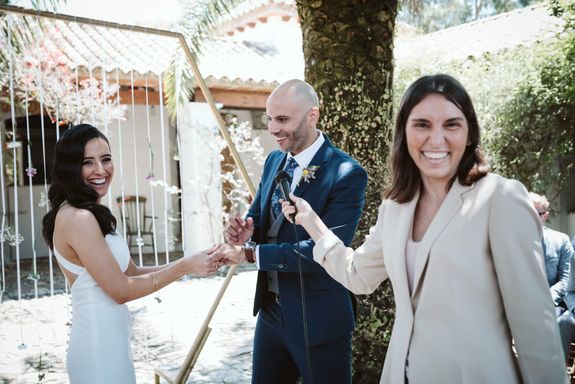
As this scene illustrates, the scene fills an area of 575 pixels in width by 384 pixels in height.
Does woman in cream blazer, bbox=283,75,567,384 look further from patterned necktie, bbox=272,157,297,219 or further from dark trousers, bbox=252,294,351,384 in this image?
patterned necktie, bbox=272,157,297,219

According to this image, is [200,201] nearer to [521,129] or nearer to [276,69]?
[276,69]

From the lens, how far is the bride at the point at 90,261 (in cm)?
266

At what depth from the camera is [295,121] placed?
299cm

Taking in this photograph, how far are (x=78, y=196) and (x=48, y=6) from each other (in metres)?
3.12

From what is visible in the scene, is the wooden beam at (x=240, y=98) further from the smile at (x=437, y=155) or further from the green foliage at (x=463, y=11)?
the green foliage at (x=463, y=11)

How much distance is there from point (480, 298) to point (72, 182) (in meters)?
1.96

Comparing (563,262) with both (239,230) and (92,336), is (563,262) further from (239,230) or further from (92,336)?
(92,336)

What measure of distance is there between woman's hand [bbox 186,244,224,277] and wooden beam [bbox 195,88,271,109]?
32.2 ft

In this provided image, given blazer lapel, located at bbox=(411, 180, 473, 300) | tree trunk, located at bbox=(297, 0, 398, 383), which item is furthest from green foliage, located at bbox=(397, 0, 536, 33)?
blazer lapel, located at bbox=(411, 180, 473, 300)

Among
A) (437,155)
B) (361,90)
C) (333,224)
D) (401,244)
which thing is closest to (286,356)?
(333,224)

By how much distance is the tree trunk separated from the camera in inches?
179

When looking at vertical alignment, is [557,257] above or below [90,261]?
below

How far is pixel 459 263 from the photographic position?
1.80 meters

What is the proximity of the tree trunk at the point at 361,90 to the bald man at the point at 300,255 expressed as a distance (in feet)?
5.31
